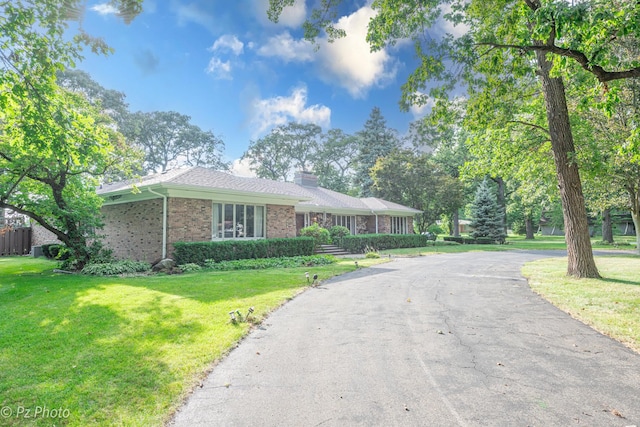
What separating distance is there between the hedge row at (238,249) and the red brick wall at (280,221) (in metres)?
0.89

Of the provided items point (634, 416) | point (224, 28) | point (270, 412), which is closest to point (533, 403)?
point (634, 416)

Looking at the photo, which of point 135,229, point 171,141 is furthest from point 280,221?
point 171,141

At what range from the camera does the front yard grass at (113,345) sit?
9.70ft

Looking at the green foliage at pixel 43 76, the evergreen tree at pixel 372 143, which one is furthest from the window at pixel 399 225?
the green foliage at pixel 43 76

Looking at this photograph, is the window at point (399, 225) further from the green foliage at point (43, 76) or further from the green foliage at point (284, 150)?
the green foliage at point (43, 76)

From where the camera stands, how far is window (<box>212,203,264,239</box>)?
14.5 m

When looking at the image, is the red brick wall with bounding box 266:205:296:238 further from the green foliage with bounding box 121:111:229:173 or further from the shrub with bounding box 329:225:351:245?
the green foliage with bounding box 121:111:229:173

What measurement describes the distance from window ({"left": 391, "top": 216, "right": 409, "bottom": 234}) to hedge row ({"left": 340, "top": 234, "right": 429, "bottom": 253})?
85.4 inches

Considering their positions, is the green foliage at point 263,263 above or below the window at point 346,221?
below

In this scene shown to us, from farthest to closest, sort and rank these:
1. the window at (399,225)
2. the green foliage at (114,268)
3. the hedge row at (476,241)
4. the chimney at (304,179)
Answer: the hedge row at (476,241) < the window at (399,225) < the chimney at (304,179) < the green foliage at (114,268)

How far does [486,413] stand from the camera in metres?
2.82

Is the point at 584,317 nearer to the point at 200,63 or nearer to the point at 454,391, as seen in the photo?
the point at 454,391

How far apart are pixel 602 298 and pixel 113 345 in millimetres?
8949

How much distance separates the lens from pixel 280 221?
17.0 metres
